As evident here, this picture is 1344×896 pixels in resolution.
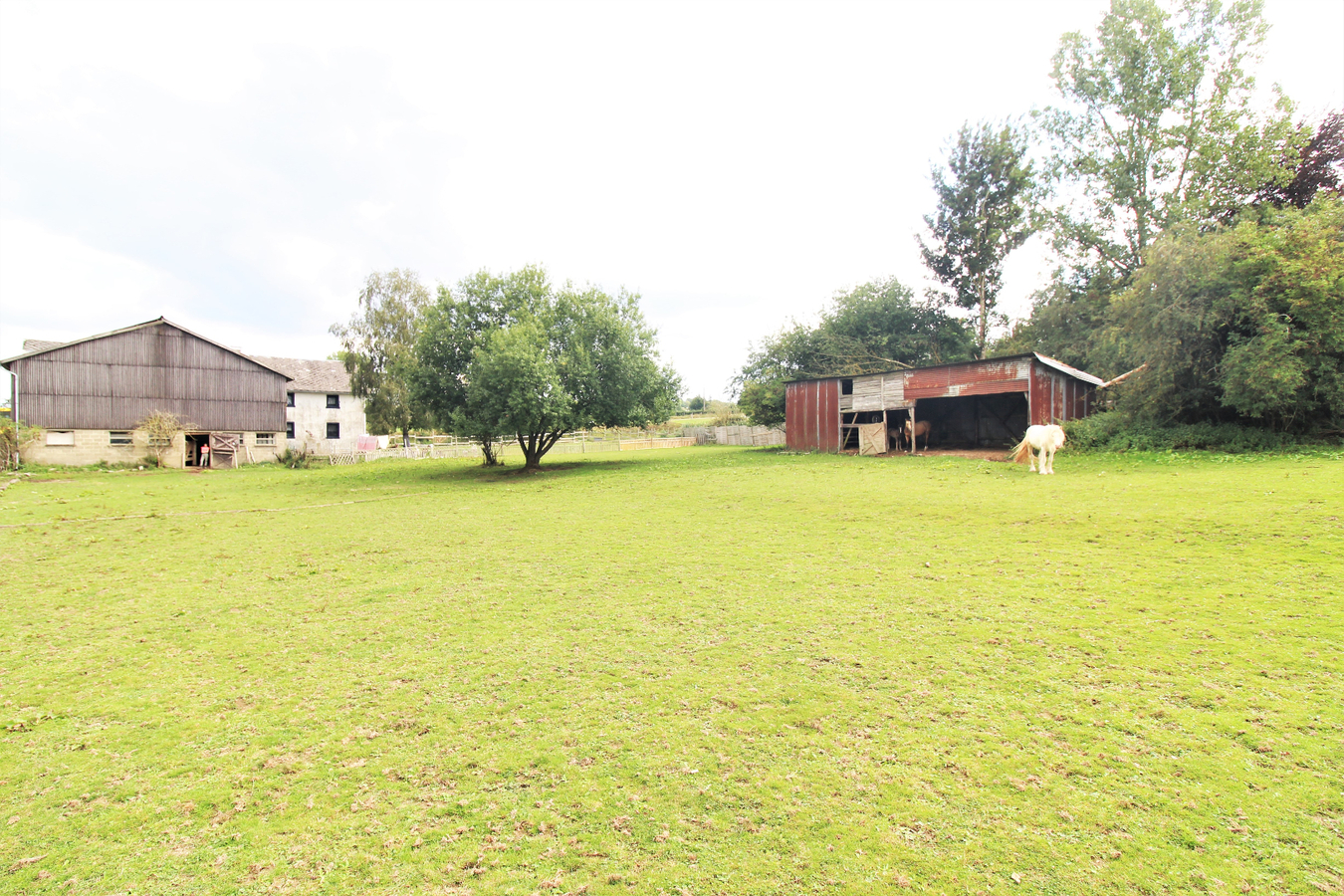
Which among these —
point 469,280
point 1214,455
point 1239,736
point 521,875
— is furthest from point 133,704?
point 1214,455

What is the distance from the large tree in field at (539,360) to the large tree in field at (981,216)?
30.0 m

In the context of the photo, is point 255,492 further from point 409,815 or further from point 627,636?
point 409,815

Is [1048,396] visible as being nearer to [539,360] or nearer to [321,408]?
[539,360]

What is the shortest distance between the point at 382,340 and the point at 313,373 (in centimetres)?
823

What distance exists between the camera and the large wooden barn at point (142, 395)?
1189 inches

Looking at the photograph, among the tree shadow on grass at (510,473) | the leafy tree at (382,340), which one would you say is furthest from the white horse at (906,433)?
the leafy tree at (382,340)

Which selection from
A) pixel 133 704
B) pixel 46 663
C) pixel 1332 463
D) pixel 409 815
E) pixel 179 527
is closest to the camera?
pixel 409 815

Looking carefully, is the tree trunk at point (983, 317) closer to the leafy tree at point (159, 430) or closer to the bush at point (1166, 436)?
the bush at point (1166, 436)

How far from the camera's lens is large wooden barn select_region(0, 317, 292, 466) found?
30203mm

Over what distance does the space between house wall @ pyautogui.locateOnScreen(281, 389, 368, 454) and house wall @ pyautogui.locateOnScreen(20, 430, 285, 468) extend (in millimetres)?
8423

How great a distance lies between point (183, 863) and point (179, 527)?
12.8 metres

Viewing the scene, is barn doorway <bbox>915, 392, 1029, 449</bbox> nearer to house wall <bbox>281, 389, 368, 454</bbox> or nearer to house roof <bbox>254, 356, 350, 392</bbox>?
house wall <bbox>281, 389, 368, 454</bbox>

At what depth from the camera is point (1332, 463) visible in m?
15.0

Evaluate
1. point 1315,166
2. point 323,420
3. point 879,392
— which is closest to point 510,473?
point 879,392
